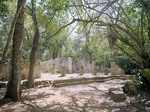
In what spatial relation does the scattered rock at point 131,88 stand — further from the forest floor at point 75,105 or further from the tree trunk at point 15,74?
the tree trunk at point 15,74

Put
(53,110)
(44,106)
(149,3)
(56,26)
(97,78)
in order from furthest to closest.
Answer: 1. (97,78)
2. (56,26)
3. (44,106)
4. (53,110)
5. (149,3)

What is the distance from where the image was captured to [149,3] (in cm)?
684

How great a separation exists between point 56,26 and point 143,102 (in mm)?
8653

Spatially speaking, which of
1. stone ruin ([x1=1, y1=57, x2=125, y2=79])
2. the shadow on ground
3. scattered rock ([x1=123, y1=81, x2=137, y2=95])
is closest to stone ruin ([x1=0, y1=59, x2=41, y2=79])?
stone ruin ([x1=1, y1=57, x2=125, y2=79])

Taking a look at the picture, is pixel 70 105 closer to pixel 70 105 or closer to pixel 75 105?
pixel 70 105

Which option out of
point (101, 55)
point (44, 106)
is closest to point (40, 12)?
point (44, 106)

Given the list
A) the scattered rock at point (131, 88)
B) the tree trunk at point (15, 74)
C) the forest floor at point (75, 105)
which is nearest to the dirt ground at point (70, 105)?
the forest floor at point (75, 105)

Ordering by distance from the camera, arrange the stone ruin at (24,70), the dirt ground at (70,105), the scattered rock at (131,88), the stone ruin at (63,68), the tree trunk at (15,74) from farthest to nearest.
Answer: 1. the stone ruin at (63,68)
2. the stone ruin at (24,70)
3. the scattered rock at (131,88)
4. the tree trunk at (15,74)
5. the dirt ground at (70,105)

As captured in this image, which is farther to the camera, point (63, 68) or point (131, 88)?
point (63, 68)

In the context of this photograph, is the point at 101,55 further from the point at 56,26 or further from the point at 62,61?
the point at 56,26

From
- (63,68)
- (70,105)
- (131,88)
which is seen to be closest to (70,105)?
(70,105)

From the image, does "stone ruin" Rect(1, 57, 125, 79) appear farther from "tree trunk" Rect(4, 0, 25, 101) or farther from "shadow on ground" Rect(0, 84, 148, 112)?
"shadow on ground" Rect(0, 84, 148, 112)

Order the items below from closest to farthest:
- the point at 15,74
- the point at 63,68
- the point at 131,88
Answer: the point at 15,74 < the point at 131,88 < the point at 63,68

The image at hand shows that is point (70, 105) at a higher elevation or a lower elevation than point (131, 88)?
lower
